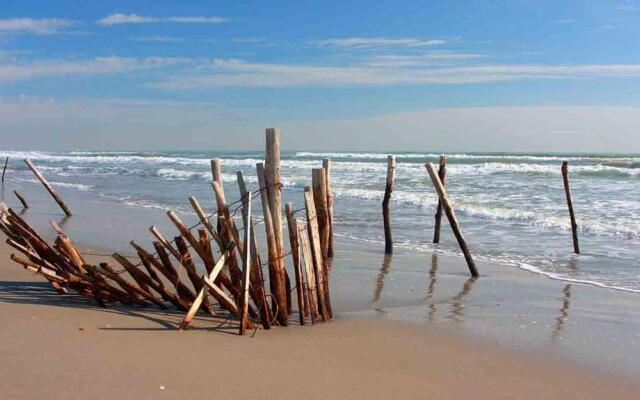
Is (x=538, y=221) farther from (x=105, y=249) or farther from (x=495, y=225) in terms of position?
(x=105, y=249)

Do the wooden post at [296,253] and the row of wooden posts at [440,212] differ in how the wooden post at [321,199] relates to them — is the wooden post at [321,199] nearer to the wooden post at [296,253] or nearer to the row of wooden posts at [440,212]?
the wooden post at [296,253]

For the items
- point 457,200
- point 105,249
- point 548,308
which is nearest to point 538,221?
point 457,200

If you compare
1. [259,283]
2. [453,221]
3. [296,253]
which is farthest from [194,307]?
[453,221]

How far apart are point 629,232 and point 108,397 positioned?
1177 cm

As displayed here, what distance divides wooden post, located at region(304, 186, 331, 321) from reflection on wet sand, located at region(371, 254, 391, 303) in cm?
131

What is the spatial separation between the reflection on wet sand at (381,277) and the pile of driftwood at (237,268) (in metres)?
1.45

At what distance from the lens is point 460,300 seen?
296 inches

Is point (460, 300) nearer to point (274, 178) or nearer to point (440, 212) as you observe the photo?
point (274, 178)

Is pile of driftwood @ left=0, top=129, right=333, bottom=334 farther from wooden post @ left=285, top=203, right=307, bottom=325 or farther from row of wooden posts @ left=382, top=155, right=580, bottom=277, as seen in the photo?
row of wooden posts @ left=382, top=155, right=580, bottom=277

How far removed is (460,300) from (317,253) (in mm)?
2242

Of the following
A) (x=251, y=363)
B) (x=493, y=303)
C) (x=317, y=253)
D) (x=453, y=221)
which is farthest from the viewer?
(x=453, y=221)

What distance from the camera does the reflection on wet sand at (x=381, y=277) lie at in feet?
25.1

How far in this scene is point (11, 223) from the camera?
22.5ft

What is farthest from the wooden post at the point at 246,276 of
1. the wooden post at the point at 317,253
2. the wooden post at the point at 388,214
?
the wooden post at the point at 388,214
